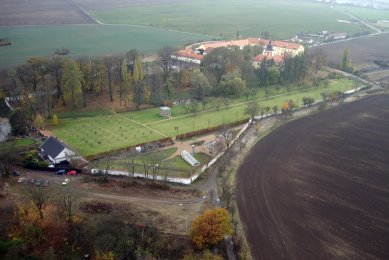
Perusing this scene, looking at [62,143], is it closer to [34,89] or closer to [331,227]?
[34,89]

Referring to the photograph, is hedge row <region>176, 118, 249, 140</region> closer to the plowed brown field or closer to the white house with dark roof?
the plowed brown field

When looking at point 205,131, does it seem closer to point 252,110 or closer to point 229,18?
point 252,110

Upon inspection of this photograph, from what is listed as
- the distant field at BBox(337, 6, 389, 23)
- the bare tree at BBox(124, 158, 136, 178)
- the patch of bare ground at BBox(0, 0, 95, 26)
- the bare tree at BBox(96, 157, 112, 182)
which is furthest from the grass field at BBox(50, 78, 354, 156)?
the distant field at BBox(337, 6, 389, 23)

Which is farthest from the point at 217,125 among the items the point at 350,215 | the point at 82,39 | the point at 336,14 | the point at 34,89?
the point at 336,14

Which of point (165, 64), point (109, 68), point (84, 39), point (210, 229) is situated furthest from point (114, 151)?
point (84, 39)

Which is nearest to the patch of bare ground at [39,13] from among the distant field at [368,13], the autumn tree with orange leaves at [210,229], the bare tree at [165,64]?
the bare tree at [165,64]

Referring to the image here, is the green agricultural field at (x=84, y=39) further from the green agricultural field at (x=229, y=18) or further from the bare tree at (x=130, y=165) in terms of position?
the bare tree at (x=130, y=165)
